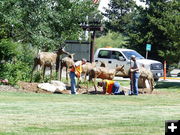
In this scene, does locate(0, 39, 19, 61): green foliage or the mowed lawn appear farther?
locate(0, 39, 19, 61): green foliage

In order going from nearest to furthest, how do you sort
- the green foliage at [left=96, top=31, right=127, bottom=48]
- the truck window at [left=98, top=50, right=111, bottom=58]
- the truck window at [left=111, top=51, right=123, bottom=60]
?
the truck window at [left=111, top=51, right=123, bottom=60], the truck window at [left=98, top=50, right=111, bottom=58], the green foliage at [left=96, top=31, right=127, bottom=48]

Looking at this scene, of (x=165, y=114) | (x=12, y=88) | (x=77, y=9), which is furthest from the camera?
(x=77, y=9)

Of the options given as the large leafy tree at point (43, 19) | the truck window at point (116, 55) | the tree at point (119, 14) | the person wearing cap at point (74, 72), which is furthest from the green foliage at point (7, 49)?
the tree at point (119, 14)

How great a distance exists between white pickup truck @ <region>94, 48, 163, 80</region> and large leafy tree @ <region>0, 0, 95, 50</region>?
23.5 feet

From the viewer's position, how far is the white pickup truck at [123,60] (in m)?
33.2

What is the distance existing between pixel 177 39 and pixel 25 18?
27.2 ft

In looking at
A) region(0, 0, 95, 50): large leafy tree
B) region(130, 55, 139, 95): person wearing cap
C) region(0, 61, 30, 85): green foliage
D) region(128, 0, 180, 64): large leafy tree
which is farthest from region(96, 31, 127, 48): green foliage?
region(130, 55, 139, 95): person wearing cap

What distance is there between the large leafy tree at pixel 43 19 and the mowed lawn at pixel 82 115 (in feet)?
15.4

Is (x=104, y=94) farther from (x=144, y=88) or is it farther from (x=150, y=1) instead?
(x=150, y=1)

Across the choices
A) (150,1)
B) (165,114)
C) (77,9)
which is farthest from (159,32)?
(165,114)

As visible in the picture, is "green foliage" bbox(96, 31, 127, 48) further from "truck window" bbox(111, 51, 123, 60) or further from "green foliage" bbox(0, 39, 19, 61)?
"green foliage" bbox(0, 39, 19, 61)

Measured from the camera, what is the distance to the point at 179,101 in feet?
62.1

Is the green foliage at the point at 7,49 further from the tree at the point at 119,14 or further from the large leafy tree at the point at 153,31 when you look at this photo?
the tree at the point at 119,14

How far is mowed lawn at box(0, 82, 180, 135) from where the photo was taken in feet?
35.6
